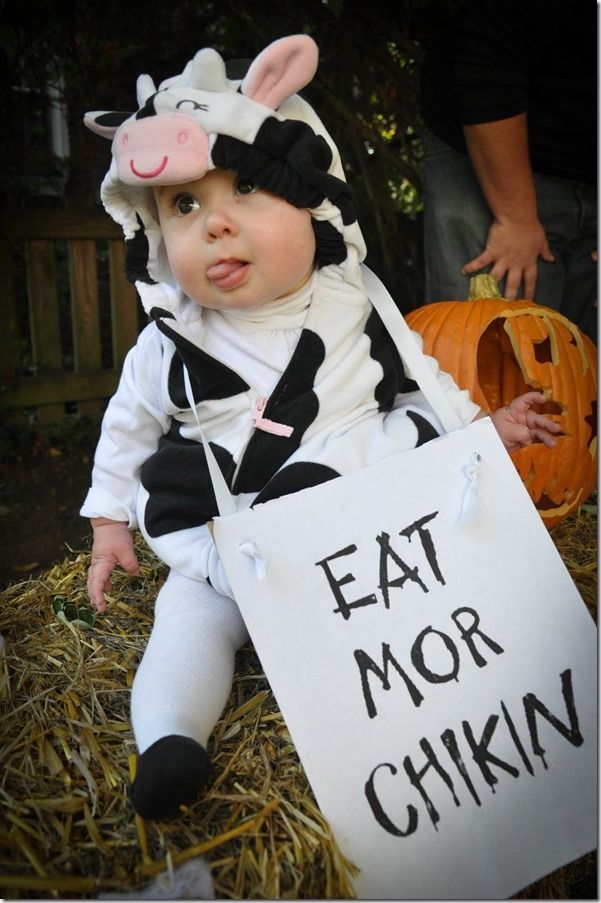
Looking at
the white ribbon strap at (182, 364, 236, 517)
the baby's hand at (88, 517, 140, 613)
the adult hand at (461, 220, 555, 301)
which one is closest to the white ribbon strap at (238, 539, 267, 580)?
the white ribbon strap at (182, 364, 236, 517)

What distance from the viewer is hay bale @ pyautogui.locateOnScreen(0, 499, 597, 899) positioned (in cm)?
92

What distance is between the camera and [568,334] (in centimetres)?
174

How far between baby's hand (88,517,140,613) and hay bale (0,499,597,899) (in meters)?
0.10

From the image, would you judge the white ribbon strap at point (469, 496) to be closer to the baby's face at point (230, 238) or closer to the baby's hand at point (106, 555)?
the baby's face at point (230, 238)

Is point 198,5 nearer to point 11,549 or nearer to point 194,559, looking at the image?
point 11,549

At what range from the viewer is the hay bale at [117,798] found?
0.92 m

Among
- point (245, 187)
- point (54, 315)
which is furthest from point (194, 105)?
point (54, 315)

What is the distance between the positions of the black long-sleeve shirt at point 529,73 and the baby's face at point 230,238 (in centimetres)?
89

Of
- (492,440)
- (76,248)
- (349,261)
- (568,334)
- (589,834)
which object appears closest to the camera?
(589,834)

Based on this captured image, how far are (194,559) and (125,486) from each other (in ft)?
0.66

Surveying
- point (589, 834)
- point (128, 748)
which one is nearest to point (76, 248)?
point (128, 748)

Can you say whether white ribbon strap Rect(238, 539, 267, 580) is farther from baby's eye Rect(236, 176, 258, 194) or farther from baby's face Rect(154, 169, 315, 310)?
baby's eye Rect(236, 176, 258, 194)

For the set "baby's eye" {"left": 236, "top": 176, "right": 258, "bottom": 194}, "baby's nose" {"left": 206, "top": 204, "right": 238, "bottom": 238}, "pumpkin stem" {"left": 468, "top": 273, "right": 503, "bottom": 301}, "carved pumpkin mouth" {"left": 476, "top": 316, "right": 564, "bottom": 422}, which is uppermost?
"baby's eye" {"left": 236, "top": 176, "right": 258, "bottom": 194}

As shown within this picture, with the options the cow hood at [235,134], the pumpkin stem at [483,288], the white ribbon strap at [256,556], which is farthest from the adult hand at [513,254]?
the white ribbon strap at [256,556]
